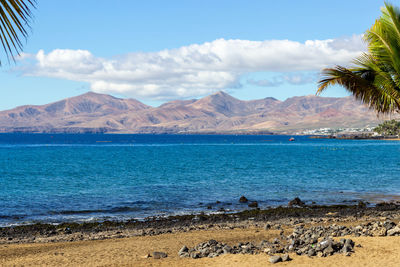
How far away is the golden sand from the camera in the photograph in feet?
45.6

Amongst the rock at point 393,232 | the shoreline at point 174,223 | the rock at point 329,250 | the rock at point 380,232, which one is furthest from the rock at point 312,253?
the shoreline at point 174,223

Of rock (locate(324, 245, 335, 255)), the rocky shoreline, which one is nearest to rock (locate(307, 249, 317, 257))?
rock (locate(324, 245, 335, 255))

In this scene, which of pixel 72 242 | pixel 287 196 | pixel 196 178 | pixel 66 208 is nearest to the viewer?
pixel 72 242

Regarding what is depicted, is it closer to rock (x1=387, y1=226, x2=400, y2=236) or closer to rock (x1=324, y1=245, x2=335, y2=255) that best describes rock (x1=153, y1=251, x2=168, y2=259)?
rock (x1=324, y1=245, x2=335, y2=255)

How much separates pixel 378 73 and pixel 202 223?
13831 mm

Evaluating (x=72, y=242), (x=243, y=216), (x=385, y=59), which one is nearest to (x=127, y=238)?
(x=72, y=242)

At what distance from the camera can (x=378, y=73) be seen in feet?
59.8

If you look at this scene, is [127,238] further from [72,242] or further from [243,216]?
[243,216]

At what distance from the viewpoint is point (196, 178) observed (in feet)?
188

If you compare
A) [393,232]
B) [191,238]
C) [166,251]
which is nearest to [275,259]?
[393,232]

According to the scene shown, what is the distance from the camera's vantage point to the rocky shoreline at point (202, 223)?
23.5m

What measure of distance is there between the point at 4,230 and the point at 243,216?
1474cm

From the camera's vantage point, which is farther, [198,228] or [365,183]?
[365,183]

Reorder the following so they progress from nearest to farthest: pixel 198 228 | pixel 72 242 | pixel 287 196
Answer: pixel 72 242 → pixel 198 228 → pixel 287 196
